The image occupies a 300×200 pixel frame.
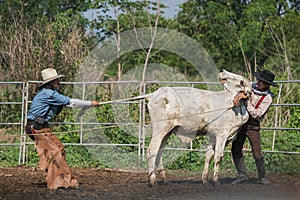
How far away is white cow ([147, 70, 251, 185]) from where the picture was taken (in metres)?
8.91

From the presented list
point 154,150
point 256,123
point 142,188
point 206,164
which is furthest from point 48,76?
point 256,123

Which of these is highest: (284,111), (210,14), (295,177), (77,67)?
(210,14)

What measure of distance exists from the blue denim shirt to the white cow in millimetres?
1410

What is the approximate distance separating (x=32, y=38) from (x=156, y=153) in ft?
32.5

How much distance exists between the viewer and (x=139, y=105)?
12.4 metres

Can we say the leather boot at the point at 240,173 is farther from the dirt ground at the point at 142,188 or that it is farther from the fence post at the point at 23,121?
the fence post at the point at 23,121

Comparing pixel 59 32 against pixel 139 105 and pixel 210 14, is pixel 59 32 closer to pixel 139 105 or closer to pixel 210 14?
pixel 139 105

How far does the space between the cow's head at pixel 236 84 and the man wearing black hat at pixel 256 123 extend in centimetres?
19

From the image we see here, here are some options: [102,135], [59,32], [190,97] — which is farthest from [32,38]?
[190,97]

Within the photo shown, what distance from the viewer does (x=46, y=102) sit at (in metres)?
8.63

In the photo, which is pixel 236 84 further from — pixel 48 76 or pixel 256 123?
pixel 48 76

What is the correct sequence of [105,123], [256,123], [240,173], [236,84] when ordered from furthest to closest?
1. [105,123]
2. [240,173]
3. [256,123]
4. [236,84]

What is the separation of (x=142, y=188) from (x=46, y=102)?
194 cm

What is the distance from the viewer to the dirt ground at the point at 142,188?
25.8 ft
